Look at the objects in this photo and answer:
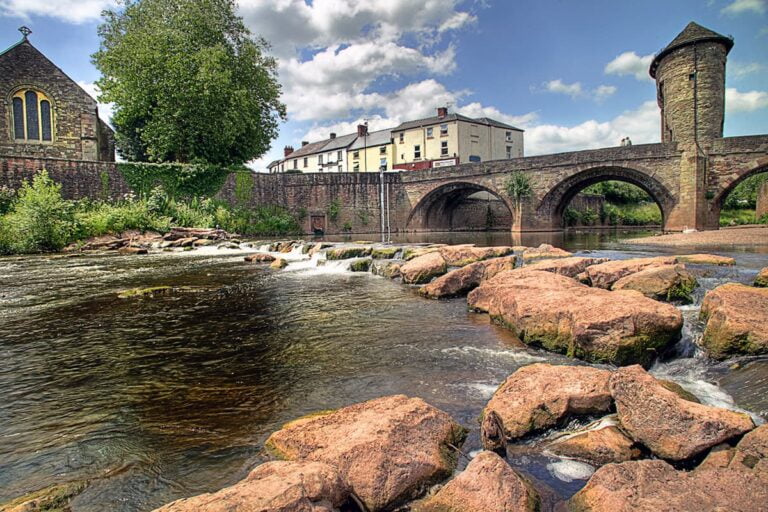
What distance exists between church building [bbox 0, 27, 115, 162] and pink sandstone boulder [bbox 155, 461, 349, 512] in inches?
1374

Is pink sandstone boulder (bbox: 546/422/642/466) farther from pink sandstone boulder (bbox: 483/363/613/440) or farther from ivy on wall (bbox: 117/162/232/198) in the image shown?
ivy on wall (bbox: 117/162/232/198)

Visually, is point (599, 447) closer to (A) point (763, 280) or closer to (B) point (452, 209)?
(A) point (763, 280)

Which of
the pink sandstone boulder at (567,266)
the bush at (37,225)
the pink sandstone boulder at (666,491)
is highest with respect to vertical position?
the bush at (37,225)

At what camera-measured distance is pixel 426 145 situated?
48.5 meters

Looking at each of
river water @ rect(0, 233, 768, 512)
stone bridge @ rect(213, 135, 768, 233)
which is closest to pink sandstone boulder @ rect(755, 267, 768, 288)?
river water @ rect(0, 233, 768, 512)

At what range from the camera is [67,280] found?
35.7 feet

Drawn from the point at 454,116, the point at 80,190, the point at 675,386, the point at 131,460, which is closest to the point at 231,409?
the point at 131,460

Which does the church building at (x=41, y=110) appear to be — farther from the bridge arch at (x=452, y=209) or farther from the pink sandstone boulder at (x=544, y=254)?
the pink sandstone boulder at (x=544, y=254)

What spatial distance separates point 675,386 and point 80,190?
102ft

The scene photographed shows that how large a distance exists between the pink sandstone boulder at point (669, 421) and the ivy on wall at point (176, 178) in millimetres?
29767

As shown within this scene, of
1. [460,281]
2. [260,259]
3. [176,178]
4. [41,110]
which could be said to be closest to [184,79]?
[176,178]

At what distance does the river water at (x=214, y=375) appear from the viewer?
2809mm

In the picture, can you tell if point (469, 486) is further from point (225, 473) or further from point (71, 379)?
point (71, 379)

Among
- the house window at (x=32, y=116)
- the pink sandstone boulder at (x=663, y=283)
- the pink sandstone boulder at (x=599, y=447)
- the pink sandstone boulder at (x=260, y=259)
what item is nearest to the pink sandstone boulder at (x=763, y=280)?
the pink sandstone boulder at (x=663, y=283)
